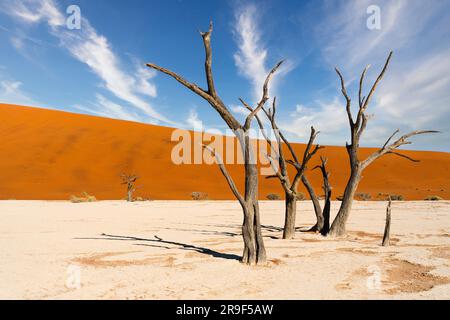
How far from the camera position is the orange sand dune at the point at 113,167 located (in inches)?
1449

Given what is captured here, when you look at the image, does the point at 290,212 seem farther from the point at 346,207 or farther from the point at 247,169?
the point at 247,169

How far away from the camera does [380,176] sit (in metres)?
50.1

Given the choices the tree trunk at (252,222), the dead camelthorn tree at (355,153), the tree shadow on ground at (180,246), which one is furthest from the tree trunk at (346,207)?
the tree trunk at (252,222)

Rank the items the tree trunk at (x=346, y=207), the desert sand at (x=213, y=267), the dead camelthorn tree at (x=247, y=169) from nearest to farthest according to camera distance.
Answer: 1. the desert sand at (x=213, y=267)
2. the dead camelthorn tree at (x=247, y=169)
3. the tree trunk at (x=346, y=207)

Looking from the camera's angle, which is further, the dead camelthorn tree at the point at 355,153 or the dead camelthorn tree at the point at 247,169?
the dead camelthorn tree at the point at 355,153

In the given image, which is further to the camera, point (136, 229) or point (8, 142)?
point (8, 142)

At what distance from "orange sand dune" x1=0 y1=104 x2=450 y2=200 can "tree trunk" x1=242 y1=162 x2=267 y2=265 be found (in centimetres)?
2854

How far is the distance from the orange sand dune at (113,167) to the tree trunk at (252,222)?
28536 mm

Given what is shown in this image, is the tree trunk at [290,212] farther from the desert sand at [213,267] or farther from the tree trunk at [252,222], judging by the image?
the tree trunk at [252,222]

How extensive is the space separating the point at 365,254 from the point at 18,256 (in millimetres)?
7578

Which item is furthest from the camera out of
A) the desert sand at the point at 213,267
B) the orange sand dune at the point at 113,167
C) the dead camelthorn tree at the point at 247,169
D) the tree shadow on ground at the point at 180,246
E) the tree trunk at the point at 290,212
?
the orange sand dune at the point at 113,167

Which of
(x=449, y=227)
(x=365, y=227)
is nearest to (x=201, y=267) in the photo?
(x=365, y=227)

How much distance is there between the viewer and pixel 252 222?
6.66 m
